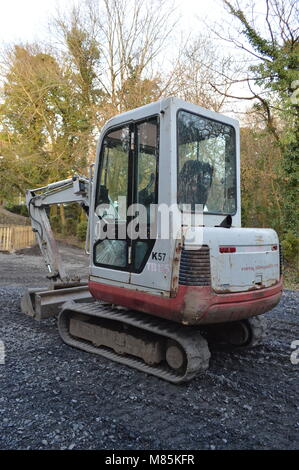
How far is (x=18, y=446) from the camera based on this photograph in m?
2.54

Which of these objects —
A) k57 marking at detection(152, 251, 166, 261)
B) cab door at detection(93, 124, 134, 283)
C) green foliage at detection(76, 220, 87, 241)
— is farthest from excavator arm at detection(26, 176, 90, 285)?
green foliage at detection(76, 220, 87, 241)

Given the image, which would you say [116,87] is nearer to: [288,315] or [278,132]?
[278,132]

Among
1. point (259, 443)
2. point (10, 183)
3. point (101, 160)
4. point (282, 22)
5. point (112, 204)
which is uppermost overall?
point (282, 22)

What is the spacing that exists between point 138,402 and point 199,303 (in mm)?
989

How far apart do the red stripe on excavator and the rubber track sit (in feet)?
0.60

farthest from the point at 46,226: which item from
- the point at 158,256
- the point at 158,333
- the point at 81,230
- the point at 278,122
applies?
the point at 81,230

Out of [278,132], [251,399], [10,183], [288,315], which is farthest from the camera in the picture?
[10,183]

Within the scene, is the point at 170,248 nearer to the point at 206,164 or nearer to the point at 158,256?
the point at 158,256

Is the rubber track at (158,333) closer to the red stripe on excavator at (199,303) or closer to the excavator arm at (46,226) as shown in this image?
the red stripe on excavator at (199,303)

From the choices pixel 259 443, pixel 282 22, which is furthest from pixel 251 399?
pixel 282 22

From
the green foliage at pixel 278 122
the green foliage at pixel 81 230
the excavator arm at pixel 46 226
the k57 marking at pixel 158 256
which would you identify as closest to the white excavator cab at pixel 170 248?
the k57 marking at pixel 158 256

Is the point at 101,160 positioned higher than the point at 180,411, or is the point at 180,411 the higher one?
the point at 101,160

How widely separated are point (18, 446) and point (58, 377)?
105 centimetres

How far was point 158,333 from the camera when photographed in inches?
137
